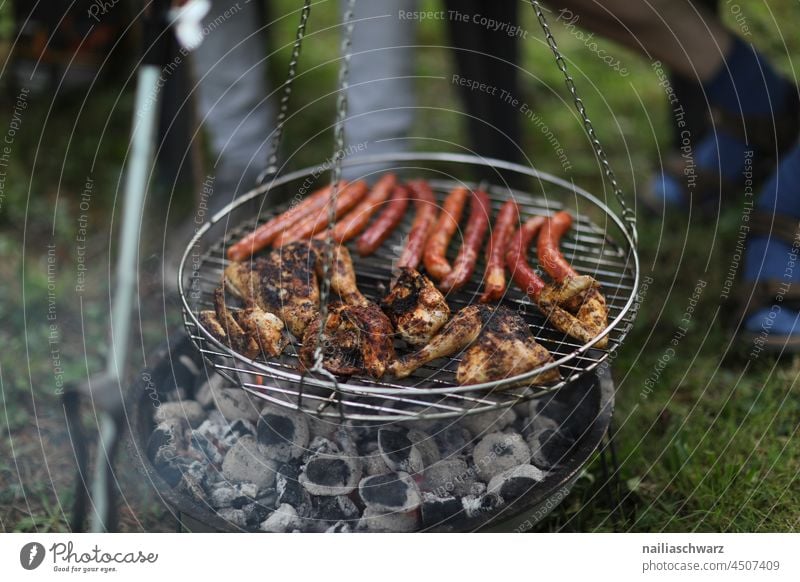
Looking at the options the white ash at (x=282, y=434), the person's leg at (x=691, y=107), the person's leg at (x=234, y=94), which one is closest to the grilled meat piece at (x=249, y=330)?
the white ash at (x=282, y=434)

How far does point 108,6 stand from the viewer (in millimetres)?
4914

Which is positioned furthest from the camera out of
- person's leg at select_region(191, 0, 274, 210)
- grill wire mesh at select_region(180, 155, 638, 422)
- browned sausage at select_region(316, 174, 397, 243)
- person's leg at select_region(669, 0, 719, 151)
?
person's leg at select_region(669, 0, 719, 151)

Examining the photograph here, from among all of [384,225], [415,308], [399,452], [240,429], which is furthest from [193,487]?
[384,225]

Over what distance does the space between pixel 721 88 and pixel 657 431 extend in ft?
5.64

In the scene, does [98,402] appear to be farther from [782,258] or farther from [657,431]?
[782,258]

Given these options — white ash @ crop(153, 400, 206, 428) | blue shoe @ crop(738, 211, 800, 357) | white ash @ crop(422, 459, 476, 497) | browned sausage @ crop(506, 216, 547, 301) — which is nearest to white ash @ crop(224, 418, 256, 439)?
white ash @ crop(153, 400, 206, 428)

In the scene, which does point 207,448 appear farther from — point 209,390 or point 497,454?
point 497,454

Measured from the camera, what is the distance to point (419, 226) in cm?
277

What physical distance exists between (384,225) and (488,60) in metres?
1.93

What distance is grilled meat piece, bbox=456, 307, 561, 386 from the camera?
214 centimetres

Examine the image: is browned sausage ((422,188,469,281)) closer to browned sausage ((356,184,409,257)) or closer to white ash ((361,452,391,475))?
browned sausage ((356,184,409,257))

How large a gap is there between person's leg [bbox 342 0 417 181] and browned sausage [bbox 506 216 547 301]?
106 centimetres

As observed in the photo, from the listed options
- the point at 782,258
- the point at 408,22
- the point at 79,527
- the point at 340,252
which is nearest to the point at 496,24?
the point at 408,22

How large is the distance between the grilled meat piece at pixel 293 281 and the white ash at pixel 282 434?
289 millimetres
